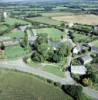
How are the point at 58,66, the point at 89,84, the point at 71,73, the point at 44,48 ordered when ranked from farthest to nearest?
the point at 44,48, the point at 58,66, the point at 71,73, the point at 89,84

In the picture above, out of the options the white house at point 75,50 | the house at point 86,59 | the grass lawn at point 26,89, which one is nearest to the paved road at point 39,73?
the grass lawn at point 26,89

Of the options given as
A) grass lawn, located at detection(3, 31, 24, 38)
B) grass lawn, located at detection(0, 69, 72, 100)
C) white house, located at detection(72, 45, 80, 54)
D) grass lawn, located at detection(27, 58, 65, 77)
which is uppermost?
white house, located at detection(72, 45, 80, 54)

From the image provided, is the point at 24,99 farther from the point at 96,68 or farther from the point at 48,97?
the point at 96,68

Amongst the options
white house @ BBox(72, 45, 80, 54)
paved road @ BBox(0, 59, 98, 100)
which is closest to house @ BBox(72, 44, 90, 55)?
white house @ BBox(72, 45, 80, 54)

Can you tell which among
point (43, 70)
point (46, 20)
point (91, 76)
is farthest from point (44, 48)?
point (46, 20)

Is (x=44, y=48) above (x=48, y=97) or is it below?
above

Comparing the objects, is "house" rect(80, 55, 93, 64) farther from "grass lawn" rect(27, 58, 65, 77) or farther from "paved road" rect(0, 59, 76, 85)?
"paved road" rect(0, 59, 76, 85)
